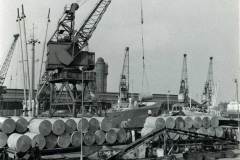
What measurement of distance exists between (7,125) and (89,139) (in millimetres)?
7228

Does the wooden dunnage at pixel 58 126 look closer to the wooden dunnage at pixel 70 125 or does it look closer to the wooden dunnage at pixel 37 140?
the wooden dunnage at pixel 70 125

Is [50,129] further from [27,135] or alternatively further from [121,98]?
[121,98]

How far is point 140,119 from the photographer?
2549 inches

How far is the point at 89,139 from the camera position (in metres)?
30.7

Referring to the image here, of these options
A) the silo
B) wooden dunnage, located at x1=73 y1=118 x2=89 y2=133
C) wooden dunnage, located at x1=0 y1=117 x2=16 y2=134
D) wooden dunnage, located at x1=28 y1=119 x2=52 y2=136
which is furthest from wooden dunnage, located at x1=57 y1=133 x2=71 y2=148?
the silo

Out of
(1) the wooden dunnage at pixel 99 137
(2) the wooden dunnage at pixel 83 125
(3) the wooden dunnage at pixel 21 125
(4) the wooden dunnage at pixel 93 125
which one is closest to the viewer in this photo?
(3) the wooden dunnage at pixel 21 125

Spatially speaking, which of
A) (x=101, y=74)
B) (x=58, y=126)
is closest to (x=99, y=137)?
(x=58, y=126)

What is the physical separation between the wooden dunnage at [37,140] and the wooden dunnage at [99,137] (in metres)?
5.27

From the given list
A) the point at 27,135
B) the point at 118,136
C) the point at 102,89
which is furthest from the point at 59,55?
the point at 102,89

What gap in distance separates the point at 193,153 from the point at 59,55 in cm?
2488

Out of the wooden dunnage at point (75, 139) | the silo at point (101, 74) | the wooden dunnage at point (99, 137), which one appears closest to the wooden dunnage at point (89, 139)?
the wooden dunnage at point (99, 137)

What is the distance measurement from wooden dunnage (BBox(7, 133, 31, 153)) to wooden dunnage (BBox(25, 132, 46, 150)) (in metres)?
0.43

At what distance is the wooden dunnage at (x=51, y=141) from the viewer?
1118 inches

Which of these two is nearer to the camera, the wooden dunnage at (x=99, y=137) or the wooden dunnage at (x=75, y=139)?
the wooden dunnage at (x=75, y=139)
